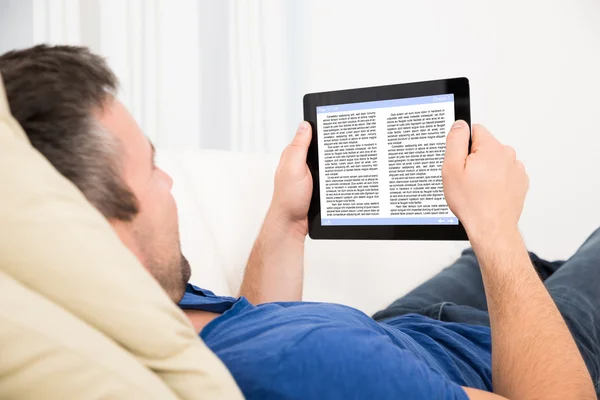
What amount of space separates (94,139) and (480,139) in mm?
563

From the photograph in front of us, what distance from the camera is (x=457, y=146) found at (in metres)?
0.93

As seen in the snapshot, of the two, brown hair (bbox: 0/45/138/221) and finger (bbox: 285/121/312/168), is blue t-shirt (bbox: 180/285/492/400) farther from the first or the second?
finger (bbox: 285/121/312/168)

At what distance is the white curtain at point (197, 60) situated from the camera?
1.72 meters

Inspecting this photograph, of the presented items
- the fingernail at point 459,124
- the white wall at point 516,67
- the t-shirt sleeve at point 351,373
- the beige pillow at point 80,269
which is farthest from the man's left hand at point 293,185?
the white wall at point 516,67

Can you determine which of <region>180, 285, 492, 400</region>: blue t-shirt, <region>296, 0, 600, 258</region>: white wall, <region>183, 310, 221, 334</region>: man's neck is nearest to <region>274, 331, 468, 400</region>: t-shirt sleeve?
<region>180, 285, 492, 400</region>: blue t-shirt

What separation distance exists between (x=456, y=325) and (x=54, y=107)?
80cm

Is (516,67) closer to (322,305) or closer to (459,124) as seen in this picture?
(459,124)

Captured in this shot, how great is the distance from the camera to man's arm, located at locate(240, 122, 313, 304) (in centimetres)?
116

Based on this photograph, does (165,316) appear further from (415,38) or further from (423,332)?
(415,38)

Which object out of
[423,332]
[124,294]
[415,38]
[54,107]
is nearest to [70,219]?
[124,294]

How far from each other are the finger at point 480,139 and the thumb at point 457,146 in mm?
10

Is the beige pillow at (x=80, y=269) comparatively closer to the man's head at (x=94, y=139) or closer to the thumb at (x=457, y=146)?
the man's head at (x=94, y=139)

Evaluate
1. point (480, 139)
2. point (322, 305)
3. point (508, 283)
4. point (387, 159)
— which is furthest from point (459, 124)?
point (322, 305)

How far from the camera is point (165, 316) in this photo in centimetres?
49
